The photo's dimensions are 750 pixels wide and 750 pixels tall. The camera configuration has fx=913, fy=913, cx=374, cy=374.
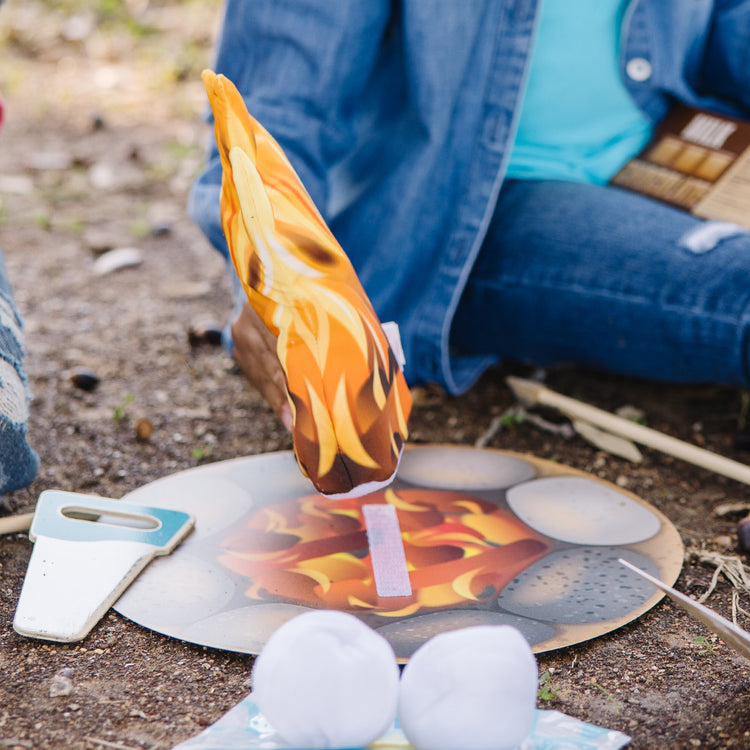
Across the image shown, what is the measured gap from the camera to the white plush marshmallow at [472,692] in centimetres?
57

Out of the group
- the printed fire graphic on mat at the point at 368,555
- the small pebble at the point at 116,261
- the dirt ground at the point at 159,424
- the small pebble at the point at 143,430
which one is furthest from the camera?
the small pebble at the point at 116,261

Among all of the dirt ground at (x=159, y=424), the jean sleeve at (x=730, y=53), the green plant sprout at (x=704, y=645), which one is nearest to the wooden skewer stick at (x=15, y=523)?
the dirt ground at (x=159, y=424)

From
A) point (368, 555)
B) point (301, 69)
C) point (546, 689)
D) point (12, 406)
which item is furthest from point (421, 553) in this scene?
point (301, 69)

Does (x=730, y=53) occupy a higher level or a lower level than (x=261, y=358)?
higher

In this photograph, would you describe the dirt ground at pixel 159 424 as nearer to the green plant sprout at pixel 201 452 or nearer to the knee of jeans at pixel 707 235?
the green plant sprout at pixel 201 452

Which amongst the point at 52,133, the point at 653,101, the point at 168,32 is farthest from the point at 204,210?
the point at 168,32

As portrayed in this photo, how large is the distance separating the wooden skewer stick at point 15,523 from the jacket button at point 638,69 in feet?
3.22

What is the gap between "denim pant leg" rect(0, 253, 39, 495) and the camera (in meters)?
0.88

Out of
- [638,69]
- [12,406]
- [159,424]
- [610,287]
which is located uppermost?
[638,69]

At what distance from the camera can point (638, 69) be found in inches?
50.8

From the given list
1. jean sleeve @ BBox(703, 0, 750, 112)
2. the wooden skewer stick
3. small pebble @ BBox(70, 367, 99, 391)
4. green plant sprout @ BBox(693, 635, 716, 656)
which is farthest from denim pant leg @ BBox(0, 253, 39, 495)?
jean sleeve @ BBox(703, 0, 750, 112)

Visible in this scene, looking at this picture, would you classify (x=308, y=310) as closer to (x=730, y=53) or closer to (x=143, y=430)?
(x=143, y=430)

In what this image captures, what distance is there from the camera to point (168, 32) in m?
3.23

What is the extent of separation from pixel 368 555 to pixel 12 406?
38cm
